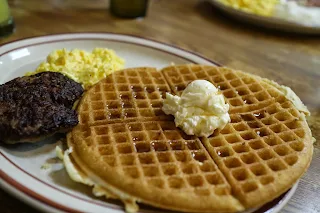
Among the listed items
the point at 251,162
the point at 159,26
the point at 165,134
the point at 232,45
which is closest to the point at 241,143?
the point at 251,162

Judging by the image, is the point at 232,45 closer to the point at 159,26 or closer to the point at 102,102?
the point at 159,26

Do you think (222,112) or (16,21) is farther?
(16,21)

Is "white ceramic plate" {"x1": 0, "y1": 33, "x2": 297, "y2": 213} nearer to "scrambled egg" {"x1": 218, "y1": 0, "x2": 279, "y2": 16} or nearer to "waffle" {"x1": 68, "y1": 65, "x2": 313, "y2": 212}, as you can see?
"waffle" {"x1": 68, "y1": 65, "x2": 313, "y2": 212}

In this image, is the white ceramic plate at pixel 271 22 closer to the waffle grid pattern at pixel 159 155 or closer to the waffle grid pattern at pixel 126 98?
the waffle grid pattern at pixel 126 98

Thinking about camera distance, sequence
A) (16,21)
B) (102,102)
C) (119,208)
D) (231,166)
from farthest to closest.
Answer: (16,21) → (102,102) → (231,166) → (119,208)

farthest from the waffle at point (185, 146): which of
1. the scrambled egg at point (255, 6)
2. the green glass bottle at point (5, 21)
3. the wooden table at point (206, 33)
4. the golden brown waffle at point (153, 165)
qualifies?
the scrambled egg at point (255, 6)

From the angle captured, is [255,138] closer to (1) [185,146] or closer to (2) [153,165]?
(1) [185,146]
